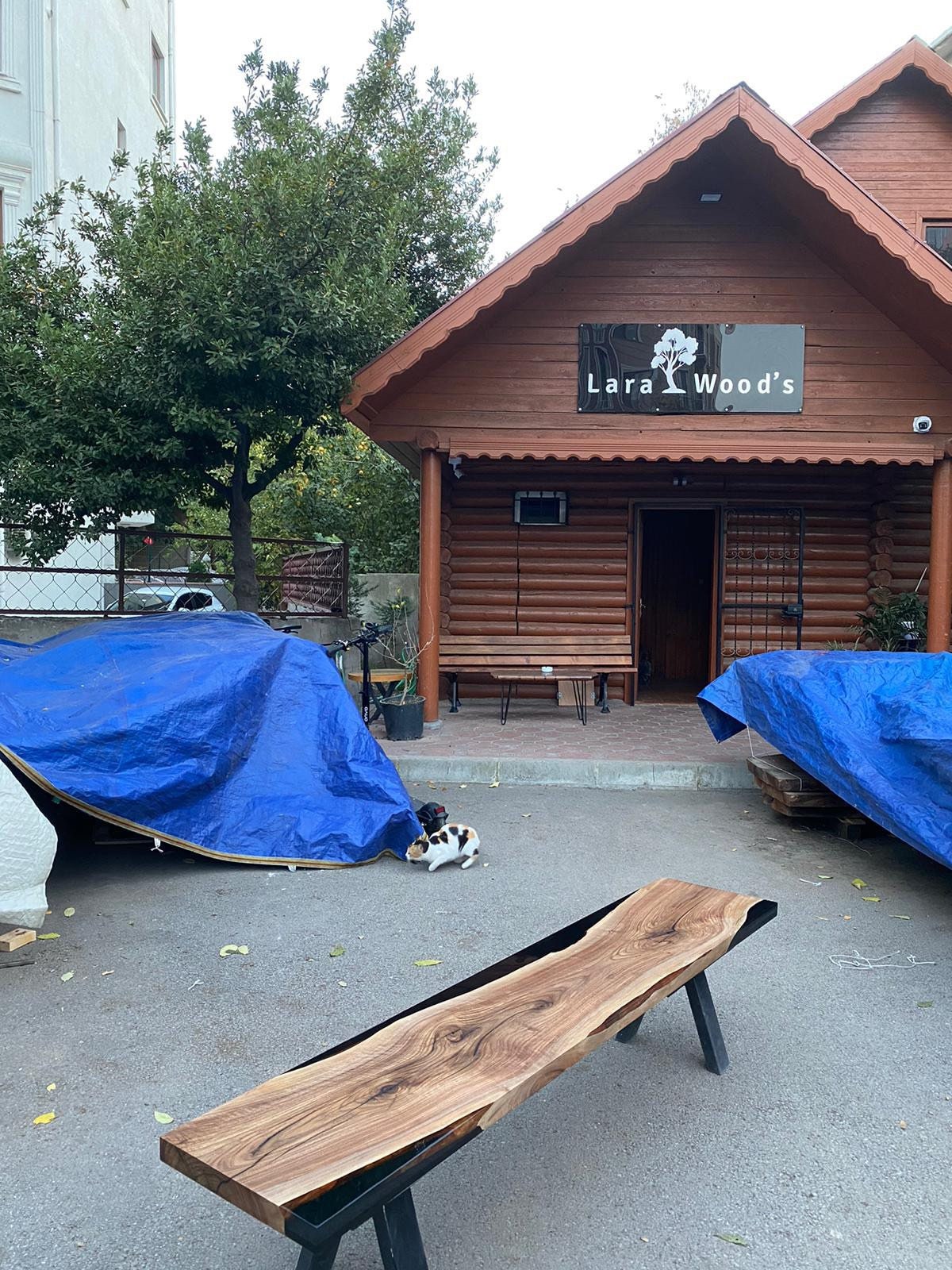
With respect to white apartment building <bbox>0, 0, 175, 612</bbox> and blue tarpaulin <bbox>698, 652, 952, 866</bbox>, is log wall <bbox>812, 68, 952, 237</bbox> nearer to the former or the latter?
blue tarpaulin <bbox>698, 652, 952, 866</bbox>

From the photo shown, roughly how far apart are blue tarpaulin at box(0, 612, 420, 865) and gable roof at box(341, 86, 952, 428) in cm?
368

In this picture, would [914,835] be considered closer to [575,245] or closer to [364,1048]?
[364,1048]

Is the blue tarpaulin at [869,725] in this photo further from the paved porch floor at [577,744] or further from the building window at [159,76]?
the building window at [159,76]

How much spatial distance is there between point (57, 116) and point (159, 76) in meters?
8.30

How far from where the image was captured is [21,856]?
4074 mm

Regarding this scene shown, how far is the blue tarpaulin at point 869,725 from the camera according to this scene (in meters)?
5.04

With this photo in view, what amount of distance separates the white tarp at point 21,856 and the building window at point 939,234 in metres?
12.3

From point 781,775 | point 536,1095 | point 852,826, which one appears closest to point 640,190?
point 781,775

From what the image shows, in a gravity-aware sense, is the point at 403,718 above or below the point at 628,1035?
above

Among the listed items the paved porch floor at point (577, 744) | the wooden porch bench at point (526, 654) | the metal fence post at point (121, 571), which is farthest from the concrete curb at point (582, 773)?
the metal fence post at point (121, 571)

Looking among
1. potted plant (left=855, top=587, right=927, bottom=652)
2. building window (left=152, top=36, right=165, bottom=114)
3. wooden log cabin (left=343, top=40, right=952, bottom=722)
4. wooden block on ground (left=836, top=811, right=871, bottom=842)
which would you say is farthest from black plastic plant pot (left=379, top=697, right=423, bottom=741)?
building window (left=152, top=36, right=165, bottom=114)

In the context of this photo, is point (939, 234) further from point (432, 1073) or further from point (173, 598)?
point (432, 1073)

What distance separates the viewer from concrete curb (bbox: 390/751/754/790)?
313 inches

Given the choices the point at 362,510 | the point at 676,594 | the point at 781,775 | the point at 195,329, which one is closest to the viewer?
the point at 781,775
